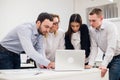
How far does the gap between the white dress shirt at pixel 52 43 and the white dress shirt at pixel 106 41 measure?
1.09 feet

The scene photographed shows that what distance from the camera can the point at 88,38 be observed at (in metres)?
2.43

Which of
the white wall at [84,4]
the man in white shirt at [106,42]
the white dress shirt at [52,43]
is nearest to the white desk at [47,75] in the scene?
the man in white shirt at [106,42]

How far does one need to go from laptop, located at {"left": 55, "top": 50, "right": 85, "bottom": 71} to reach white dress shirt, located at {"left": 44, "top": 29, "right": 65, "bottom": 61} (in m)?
0.58

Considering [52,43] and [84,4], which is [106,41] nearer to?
[52,43]

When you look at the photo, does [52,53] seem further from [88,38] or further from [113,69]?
[113,69]

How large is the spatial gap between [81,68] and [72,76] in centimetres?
20

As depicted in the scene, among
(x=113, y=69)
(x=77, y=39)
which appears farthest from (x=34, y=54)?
(x=113, y=69)

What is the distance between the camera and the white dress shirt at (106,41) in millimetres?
2269

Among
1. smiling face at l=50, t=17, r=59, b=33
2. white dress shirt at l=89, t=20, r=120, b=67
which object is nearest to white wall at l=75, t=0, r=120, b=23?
white dress shirt at l=89, t=20, r=120, b=67

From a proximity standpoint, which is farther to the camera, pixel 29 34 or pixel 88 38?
pixel 88 38

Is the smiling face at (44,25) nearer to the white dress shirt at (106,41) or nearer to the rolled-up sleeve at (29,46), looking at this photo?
the rolled-up sleeve at (29,46)

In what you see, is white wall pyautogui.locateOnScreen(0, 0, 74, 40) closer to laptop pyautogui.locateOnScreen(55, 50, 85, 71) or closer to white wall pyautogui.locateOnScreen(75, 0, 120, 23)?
white wall pyautogui.locateOnScreen(75, 0, 120, 23)

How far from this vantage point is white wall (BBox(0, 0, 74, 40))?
13.3 ft

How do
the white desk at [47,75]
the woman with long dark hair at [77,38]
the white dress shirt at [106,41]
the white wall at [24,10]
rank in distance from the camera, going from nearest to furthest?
the white desk at [47,75] → the white dress shirt at [106,41] → the woman with long dark hair at [77,38] → the white wall at [24,10]
